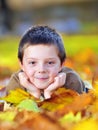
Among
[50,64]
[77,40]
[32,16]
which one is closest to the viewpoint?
[50,64]

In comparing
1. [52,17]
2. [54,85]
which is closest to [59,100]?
[54,85]

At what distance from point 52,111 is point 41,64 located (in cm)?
12

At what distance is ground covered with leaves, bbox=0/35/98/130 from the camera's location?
1074mm

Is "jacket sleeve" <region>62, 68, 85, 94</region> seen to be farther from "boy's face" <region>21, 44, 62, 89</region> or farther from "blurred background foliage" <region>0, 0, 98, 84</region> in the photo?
"blurred background foliage" <region>0, 0, 98, 84</region>

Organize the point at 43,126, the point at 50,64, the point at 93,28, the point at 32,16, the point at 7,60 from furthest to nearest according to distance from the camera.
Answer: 1. the point at 32,16
2. the point at 93,28
3. the point at 7,60
4. the point at 50,64
5. the point at 43,126

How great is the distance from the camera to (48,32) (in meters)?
1.34

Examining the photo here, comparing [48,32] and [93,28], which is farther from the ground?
[48,32]

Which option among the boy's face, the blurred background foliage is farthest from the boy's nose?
the blurred background foliage

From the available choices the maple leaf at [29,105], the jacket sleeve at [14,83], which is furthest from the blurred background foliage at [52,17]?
the maple leaf at [29,105]

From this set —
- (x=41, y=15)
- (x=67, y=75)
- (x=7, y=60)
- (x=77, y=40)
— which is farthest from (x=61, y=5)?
(x=67, y=75)

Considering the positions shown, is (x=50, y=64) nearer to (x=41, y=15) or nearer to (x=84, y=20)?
(x=84, y=20)

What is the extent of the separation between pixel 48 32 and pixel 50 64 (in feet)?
0.28

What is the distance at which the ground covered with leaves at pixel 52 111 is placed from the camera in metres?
1.07

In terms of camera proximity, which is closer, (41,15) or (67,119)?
(67,119)
